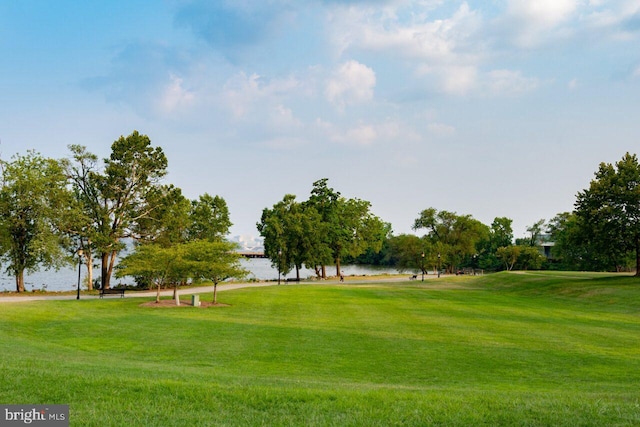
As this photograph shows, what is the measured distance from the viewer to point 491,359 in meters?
15.6

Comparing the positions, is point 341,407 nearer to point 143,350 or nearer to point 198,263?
point 143,350

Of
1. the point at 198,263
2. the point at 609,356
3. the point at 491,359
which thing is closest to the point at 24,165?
the point at 198,263

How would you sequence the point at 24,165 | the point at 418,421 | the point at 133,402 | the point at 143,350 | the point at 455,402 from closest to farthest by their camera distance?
the point at 418,421
the point at 133,402
the point at 455,402
the point at 143,350
the point at 24,165

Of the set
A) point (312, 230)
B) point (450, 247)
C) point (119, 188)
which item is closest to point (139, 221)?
point (119, 188)

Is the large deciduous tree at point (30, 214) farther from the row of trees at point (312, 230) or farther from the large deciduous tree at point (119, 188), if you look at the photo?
the row of trees at point (312, 230)

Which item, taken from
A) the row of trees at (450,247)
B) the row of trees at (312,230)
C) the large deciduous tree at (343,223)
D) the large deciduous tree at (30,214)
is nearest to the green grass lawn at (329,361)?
the large deciduous tree at (30,214)

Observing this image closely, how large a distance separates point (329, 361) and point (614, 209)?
41116 mm

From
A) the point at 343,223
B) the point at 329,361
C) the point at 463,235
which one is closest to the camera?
the point at 329,361

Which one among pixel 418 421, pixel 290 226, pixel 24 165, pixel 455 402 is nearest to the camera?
pixel 418 421

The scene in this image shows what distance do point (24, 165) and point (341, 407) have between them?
44.7 m

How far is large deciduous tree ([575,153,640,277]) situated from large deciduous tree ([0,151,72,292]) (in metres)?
49.0

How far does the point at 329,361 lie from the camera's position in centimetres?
1509

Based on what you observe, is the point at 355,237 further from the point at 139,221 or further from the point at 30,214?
the point at 30,214

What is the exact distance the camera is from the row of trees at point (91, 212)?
40406 mm
